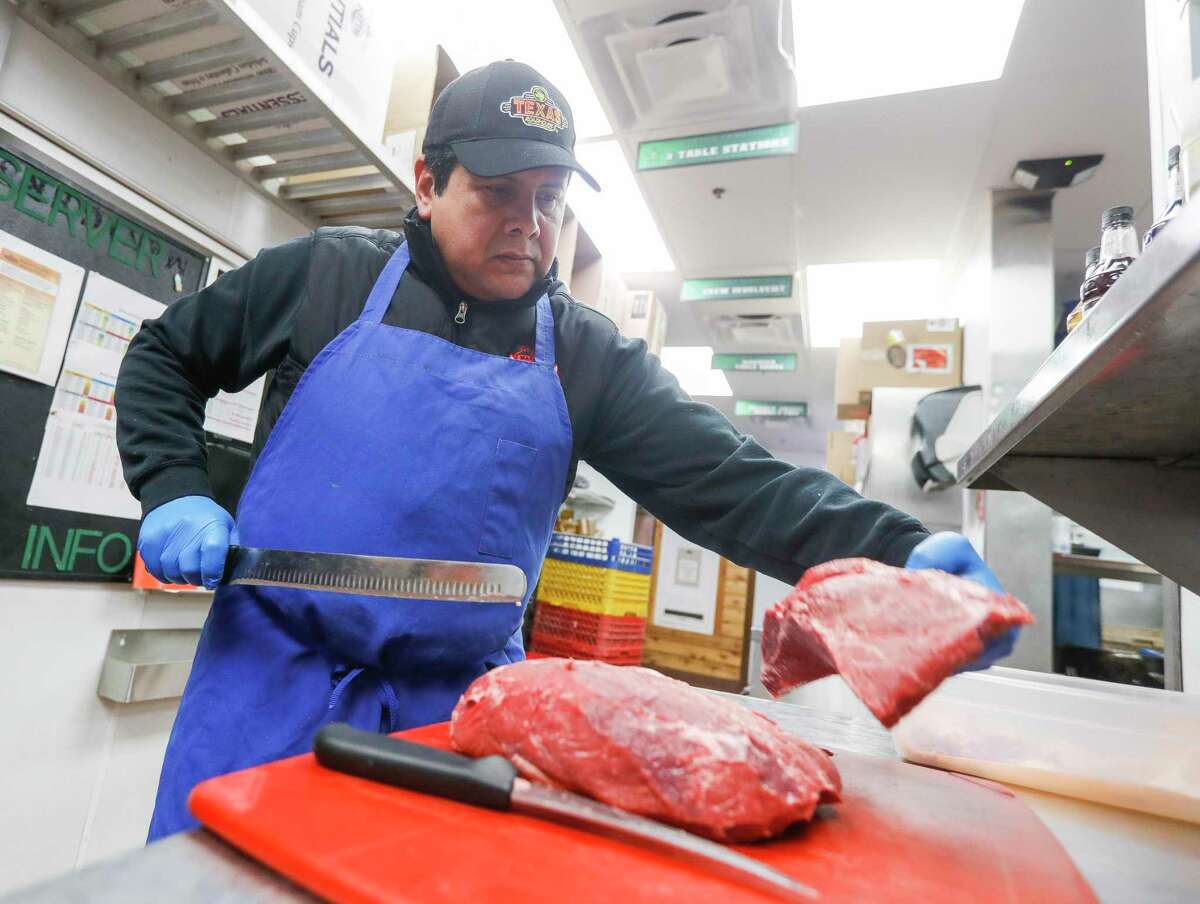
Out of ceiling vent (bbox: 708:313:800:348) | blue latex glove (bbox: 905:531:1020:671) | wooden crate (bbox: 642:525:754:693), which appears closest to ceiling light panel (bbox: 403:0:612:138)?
blue latex glove (bbox: 905:531:1020:671)

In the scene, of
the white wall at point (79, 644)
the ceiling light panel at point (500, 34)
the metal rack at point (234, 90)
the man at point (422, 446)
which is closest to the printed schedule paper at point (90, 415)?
the white wall at point (79, 644)

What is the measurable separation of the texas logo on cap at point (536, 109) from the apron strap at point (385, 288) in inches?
14.9

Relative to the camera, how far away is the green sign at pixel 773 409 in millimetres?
9109

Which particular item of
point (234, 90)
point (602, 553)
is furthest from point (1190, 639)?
point (234, 90)

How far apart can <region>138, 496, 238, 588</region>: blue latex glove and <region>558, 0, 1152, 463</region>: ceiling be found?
9.76 feet

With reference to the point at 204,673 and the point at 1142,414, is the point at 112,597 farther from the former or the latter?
the point at 1142,414

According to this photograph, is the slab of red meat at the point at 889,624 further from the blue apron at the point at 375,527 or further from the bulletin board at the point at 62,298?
the bulletin board at the point at 62,298

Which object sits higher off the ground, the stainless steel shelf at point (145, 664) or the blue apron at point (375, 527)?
the blue apron at point (375, 527)

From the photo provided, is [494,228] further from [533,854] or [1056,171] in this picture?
[1056,171]

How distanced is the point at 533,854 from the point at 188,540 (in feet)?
2.95

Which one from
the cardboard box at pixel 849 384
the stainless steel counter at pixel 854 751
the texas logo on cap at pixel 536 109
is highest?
the cardboard box at pixel 849 384

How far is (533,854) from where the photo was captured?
653 millimetres

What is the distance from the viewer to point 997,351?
12.6ft

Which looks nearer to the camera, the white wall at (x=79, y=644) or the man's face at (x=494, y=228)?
the man's face at (x=494, y=228)
